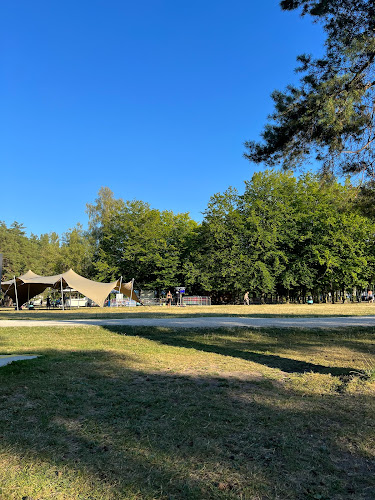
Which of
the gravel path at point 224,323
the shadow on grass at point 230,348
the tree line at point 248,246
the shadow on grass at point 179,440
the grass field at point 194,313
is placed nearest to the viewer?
the shadow on grass at point 179,440

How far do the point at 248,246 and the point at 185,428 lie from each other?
3609 cm

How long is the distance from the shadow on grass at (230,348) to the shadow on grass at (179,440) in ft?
5.34

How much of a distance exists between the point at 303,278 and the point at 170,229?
16.4 meters

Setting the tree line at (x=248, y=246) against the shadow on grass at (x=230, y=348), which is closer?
the shadow on grass at (x=230, y=348)

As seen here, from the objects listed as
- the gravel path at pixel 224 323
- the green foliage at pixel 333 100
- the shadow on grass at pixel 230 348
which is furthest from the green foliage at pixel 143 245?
the green foliage at pixel 333 100

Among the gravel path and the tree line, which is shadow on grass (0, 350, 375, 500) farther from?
the tree line

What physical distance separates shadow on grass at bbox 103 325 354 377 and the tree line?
25928 millimetres

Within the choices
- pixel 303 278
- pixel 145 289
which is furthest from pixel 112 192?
pixel 303 278

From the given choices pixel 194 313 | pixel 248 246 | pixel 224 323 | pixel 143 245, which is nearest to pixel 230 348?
pixel 224 323

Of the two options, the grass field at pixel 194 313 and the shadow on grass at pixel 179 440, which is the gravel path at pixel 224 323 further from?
the shadow on grass at pixel 179 440

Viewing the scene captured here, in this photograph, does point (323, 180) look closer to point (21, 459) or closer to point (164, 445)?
point (164, 445)

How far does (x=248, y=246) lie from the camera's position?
38812mm

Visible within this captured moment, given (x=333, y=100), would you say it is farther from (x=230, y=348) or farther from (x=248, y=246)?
(x=248, y=246)

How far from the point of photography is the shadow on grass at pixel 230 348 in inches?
245
